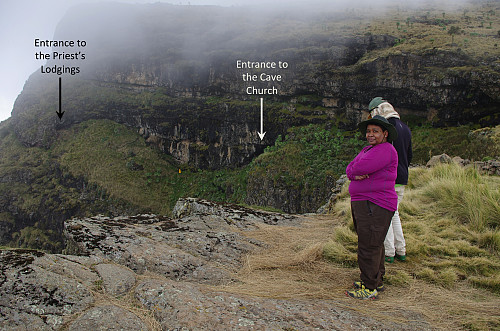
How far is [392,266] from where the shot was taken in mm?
4016

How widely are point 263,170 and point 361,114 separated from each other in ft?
53.6

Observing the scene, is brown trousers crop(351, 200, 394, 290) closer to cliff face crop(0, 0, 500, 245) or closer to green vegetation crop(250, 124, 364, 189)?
cliff face crop(0, 0, 500, 245)

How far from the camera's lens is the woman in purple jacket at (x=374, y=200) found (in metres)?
3.19

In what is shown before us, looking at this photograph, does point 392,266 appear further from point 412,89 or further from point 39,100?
point 39,100

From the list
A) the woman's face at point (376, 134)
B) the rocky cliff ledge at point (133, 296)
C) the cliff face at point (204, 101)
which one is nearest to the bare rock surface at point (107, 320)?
the rocky cliff ledge at point (133, 296)

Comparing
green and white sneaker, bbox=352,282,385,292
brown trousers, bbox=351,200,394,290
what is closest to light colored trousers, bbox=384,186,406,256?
green and white sneaker, bbox=352,282,385,292

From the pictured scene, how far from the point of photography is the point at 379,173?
328 cm

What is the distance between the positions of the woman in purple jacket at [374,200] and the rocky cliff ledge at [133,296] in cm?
59

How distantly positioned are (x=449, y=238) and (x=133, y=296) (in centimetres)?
492

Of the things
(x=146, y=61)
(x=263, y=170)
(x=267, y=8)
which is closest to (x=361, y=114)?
(x=263, y=170)

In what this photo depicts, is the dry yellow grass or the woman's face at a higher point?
the woman's face

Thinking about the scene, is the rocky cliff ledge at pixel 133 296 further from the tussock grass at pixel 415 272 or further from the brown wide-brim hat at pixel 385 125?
the brown wide-brim hat at pixel 385 125

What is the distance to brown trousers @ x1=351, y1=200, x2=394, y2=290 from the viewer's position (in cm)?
319

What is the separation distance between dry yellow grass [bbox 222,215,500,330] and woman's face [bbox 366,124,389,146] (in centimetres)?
181
